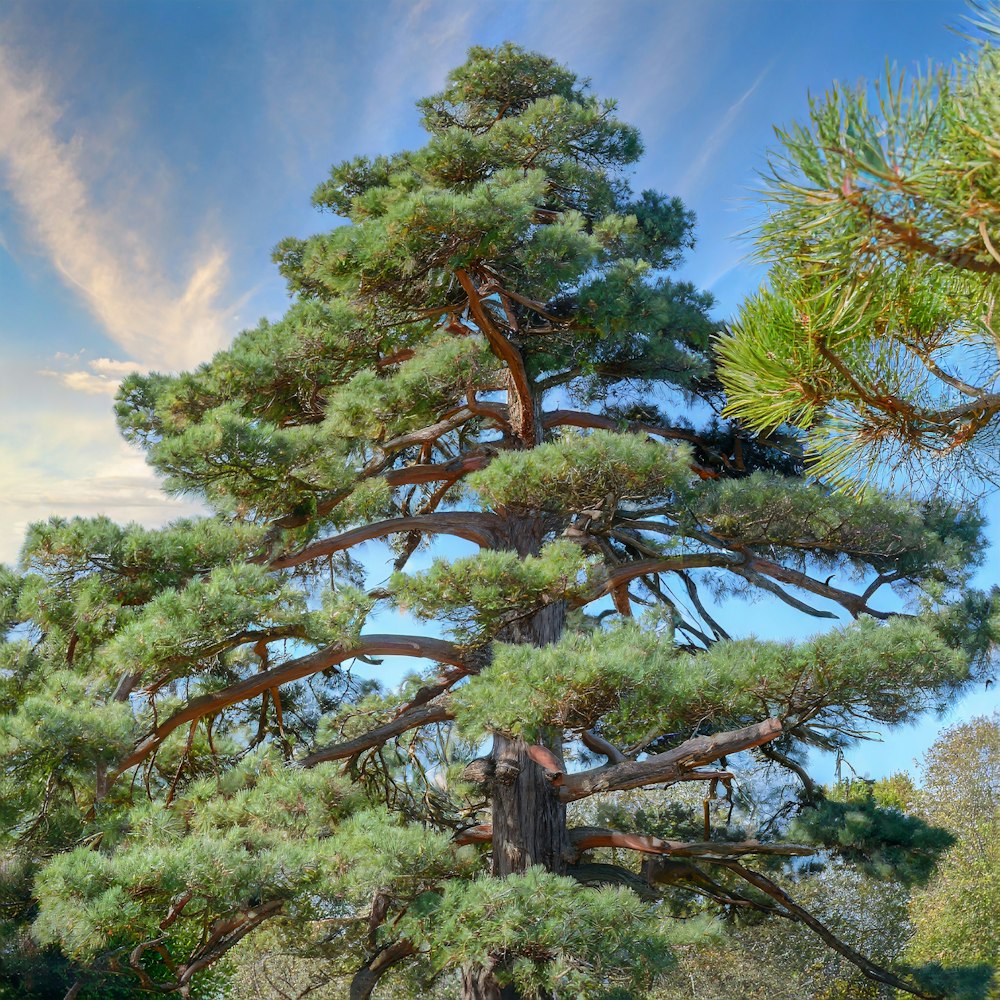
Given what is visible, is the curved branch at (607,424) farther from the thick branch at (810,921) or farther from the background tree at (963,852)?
the background tree at (963,852)

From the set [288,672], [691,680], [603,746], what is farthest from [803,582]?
[288,672]

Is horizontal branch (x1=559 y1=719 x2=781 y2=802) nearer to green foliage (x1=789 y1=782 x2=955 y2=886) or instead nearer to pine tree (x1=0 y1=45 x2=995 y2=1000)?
pine tree (x1=0 y1=45 x2=995 y2=1000)

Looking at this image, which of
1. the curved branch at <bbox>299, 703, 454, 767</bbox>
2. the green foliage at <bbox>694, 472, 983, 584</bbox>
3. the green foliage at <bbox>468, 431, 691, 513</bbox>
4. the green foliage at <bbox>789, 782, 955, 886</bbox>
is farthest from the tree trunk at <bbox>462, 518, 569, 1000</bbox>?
the green foliage at <bbox>789, 782, 955, 886</bbox>

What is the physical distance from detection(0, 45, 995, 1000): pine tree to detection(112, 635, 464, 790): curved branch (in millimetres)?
24

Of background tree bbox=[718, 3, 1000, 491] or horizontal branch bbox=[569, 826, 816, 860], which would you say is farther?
horizontal branch bbox=[569, 826, 816, 860]

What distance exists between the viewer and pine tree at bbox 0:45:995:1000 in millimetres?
3578

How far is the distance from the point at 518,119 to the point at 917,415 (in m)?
4.08

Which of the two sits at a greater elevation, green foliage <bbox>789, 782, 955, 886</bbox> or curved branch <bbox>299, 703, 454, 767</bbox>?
curved branch <bbox>299, 703, 454, 767</bbox>

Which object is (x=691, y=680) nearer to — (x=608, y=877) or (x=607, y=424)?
(x=608, y=877)

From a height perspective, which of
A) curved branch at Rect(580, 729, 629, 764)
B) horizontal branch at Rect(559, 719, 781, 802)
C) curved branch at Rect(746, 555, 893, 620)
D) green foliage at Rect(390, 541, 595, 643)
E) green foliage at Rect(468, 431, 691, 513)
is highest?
green foliage at Rect(468, 431, 691, 513)

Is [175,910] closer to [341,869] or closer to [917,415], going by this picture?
[341,869]

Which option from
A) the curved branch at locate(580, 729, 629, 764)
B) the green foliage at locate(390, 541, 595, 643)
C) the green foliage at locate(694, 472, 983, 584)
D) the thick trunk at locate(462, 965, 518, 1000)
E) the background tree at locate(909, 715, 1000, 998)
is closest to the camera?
the green foliage at locate(390, 541, 595, 643)

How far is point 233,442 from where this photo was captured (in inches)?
164

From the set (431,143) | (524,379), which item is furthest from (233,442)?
(431,143)
